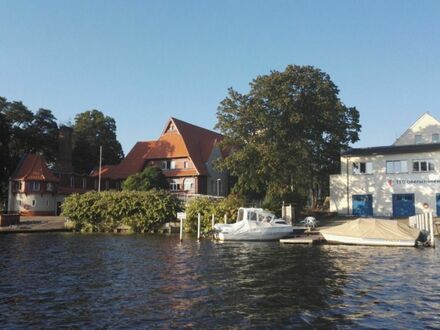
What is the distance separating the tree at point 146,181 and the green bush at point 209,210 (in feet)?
39.3

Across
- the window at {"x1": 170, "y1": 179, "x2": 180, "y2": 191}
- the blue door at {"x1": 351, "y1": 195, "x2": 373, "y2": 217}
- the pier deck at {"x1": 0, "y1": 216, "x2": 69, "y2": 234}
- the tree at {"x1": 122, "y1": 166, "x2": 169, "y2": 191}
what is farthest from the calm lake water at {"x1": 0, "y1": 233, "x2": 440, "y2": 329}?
the window at {"x1": 170, "y1": 179, "x2": 180, "y2": 191}

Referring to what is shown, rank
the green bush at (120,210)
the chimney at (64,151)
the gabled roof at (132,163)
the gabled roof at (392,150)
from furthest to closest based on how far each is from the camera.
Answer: the chimney at (64,151), the gabled roof at (132,163), the gabled roof at (392,150), the green bush at (120,210)

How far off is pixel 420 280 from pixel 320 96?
3625 cm

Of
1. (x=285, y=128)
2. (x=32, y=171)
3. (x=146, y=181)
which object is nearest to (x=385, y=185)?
(x=285, y=128)

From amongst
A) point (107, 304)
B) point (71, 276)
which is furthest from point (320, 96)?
point (107, 304)

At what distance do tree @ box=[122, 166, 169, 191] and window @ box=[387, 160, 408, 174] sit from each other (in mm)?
28487

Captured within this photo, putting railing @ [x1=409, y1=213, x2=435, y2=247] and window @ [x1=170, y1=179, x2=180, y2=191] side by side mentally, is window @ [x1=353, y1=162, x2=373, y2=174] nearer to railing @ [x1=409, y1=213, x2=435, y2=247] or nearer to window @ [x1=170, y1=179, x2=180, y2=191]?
railing @ [x1=409, y1=213, x2=435, y2=247]

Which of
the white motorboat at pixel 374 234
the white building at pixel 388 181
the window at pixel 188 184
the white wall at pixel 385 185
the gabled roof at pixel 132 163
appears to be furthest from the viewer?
the gabled roof at pixel 132 163

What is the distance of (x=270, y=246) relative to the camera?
34594 mm

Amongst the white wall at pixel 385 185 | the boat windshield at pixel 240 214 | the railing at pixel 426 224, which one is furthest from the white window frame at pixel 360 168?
the boat windshield at pixel 240 214

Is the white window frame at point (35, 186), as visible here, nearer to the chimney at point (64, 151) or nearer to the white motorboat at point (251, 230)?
the chimney at point (64, 151)

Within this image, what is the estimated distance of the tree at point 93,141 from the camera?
279 feet

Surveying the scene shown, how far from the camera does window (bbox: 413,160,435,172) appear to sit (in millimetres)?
52266

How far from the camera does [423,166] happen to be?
173 feet
